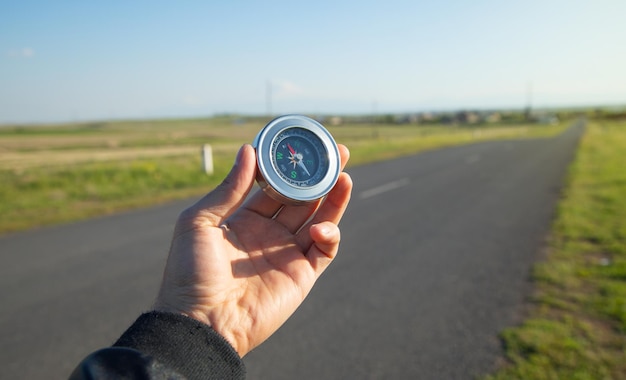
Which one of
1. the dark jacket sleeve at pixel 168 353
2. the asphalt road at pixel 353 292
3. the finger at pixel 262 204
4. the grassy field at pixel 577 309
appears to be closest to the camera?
the dark jacket sleeve at pixel 168 353

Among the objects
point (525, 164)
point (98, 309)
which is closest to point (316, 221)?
point (98, 309)

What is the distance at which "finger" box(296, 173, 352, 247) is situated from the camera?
2039 millimetres

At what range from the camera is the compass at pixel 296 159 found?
6.40 ft

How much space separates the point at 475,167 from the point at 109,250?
45.1 feet

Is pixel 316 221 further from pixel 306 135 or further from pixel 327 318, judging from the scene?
pixel 327 318

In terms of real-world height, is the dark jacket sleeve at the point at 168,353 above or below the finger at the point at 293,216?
below

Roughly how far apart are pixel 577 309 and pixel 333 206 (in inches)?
135

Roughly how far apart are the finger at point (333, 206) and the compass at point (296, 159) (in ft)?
0.15

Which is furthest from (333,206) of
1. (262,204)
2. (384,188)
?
(384,188)

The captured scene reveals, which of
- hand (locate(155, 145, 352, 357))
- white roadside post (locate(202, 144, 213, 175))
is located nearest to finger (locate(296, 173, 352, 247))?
hand (locate(155, 145, 352, 357))

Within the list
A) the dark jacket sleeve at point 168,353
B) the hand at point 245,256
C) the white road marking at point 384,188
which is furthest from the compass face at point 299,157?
the white road marking at point 384,188

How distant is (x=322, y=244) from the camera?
6.44ft

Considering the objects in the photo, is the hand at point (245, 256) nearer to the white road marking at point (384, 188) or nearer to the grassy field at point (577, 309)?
the grassy field at point (577, 309)

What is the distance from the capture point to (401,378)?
331 cm
